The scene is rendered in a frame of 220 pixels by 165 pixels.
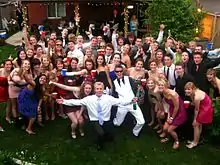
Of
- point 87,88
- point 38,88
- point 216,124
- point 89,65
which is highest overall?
point 89,65

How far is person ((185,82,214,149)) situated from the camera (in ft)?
21.8

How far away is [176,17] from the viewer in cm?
1416

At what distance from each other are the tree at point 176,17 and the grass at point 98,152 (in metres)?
7.26

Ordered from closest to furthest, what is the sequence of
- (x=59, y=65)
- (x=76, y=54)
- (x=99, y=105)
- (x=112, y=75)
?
(x=99, y=105) < (x=112, y=75) < (x=59, y=65) < (x=76, y=54)

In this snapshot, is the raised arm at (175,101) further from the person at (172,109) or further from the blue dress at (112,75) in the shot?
the blue dress at (112,75)

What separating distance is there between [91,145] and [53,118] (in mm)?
1652

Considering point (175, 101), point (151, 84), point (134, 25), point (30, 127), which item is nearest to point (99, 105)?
point (151, 84)

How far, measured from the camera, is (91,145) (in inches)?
293

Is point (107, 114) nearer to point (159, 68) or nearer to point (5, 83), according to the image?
point (159, 68)

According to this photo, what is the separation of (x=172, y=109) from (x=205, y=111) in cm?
65

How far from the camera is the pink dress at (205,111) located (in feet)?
22.1

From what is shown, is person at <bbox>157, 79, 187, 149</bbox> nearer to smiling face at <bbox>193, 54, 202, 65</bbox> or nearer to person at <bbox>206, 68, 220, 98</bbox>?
person at <bbox>206, 68, 220, 98</bbox>

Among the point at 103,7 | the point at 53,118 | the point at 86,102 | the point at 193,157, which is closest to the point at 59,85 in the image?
the point at 86,102

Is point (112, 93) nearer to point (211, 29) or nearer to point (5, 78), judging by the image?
point (5, 78)
